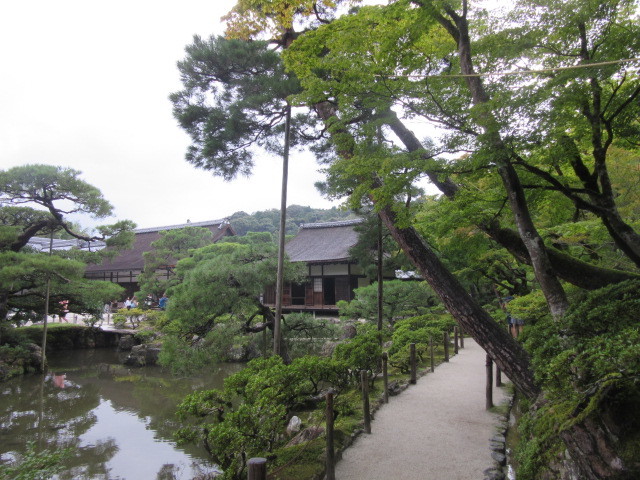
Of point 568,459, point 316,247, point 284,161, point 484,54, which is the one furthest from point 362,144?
point 316,247

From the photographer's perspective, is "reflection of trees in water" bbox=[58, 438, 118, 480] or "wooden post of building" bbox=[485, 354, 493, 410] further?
"wooden post of building" bbox=[485, 354, 493, 410]

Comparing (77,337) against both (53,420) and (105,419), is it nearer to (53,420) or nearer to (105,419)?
A: (53,420)

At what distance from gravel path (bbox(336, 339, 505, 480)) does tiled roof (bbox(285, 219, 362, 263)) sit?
12049 millimetres

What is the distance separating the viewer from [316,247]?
70.9 ft

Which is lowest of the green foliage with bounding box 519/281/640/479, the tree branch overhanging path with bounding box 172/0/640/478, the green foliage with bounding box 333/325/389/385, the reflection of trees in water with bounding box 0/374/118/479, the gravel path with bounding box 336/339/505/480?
the reflection of trees in water with bounding box 0/374/118/479

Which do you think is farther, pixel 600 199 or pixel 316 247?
pixel 316 247

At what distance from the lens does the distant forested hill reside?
5003 cm

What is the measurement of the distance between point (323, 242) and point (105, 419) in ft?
48.2

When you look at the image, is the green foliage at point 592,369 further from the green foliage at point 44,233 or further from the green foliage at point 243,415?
the green foliage at point 44,233

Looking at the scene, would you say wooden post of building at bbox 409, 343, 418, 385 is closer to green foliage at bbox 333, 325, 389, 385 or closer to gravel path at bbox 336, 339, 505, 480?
gravel path at bbox 336, 339, 505, 480

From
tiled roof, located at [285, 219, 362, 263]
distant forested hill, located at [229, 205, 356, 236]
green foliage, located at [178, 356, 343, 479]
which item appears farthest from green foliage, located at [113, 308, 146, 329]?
distant forested hill, located at [229, 205, 356, 236]

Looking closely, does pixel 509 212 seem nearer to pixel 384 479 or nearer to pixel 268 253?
pixel 384 479

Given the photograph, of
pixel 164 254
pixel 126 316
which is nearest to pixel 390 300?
pixel 164 254

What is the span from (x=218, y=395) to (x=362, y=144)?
336 centimetres
